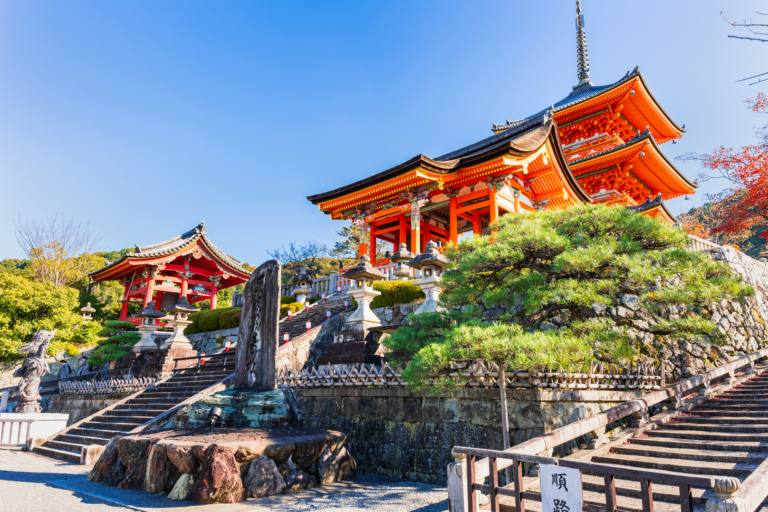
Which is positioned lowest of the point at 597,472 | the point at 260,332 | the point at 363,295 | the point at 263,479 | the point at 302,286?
the point at 263,479

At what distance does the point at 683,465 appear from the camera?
5152 millimetres

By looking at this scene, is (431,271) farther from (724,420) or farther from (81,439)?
(81,439)

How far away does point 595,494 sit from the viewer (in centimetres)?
468

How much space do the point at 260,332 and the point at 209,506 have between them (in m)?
2.86

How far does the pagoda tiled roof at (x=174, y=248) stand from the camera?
22.2 metres

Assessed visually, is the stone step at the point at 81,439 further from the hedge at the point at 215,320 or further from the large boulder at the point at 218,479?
the hedge at the point at 215,320

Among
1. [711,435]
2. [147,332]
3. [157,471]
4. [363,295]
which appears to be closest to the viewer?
[157,471]

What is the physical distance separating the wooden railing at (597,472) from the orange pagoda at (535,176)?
11.0 meters

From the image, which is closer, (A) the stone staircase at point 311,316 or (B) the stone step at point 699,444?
(B) the stone step at point 699,444

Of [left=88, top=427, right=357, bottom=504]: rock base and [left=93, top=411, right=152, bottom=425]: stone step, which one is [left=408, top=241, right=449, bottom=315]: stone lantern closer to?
[left=88, top=427, right=357, bottom=504]: rock base

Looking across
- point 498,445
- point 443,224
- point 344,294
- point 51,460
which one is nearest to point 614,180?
point 443,224

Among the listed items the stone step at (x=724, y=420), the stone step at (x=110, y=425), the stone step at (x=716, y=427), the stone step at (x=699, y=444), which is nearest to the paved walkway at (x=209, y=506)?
the stone step at (x=110, y=425)

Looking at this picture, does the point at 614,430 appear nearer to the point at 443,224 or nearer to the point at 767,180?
the point at 767,180

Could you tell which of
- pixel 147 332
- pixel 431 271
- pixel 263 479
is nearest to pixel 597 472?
pixel 263 479
